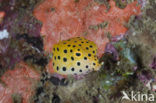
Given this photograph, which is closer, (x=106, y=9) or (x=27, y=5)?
(x=106, y=9)

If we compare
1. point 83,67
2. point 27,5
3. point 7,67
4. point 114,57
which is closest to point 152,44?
point 114,57

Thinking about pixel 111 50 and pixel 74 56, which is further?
pixel 111 50

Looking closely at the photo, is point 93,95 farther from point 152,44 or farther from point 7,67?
point 7,67

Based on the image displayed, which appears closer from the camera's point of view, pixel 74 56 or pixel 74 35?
pixel 74 56

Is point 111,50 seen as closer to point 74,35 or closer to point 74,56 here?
point 74,35

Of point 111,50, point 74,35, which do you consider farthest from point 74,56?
point 111,50

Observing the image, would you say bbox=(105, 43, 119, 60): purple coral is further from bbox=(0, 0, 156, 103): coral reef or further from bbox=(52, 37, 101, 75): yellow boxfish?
bbox=(52, 37, 101, 75): yellow boxfish

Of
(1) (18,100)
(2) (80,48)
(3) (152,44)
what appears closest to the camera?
(2) (80,48)

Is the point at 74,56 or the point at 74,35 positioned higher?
the point at 74,35

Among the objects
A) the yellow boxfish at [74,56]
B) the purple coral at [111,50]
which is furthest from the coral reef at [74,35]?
the yellow boxfish at [74,56]
